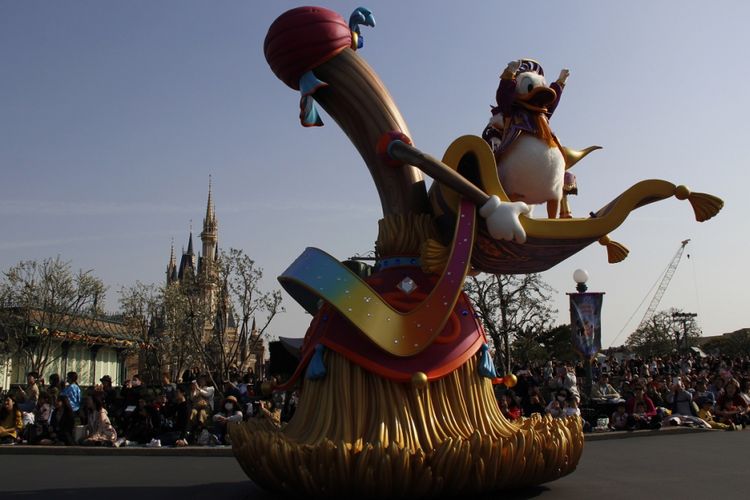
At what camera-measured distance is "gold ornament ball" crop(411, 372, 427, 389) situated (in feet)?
18.6

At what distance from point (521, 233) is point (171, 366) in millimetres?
39627

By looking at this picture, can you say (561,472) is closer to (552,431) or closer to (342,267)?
(552,431)

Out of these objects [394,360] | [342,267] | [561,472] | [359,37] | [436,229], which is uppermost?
[359,37]

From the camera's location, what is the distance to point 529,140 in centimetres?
670

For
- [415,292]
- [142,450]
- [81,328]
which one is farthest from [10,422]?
[81,328]

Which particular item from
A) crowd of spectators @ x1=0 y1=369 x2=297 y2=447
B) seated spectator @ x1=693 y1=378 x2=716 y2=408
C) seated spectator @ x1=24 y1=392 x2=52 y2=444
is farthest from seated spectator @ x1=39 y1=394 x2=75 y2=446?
seated spectator @ x1=693 y1=378 x2=716 y2=408

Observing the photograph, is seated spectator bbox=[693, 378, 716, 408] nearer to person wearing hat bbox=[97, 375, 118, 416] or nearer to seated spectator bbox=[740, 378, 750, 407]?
seated spectator bbox=[740, 378, 750, 407]

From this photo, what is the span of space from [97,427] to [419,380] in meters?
8.30

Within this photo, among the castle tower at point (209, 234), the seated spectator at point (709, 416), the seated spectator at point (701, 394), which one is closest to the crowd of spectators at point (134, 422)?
the seated spectator at point (709, 416)

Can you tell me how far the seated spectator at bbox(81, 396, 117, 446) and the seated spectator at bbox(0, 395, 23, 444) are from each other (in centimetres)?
124

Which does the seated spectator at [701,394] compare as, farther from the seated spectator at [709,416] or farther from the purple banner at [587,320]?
the purple banner at [587,320]

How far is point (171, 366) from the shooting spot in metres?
42.2

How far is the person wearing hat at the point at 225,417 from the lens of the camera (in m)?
11.6

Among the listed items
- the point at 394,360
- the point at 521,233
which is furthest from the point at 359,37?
the point at 394,360
